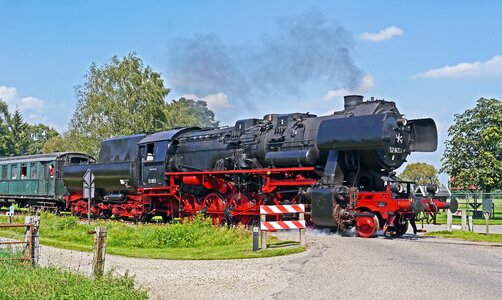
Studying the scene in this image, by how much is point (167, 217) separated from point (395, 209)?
1379 centimetres

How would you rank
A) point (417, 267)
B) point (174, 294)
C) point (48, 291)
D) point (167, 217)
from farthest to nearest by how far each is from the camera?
point (167, 217)
point (417, 267)
point (174, 294)
point (48, 291)

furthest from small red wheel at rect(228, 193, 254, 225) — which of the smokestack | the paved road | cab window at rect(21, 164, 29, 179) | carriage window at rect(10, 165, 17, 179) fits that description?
carriage window at rect(10, 165, 17, 179)

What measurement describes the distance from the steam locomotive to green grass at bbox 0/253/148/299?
9.57 m

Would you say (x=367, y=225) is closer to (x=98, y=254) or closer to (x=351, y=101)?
(x=351, y=101)

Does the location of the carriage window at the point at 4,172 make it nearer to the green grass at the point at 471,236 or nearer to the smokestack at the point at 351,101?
the smokestack at the point at 351,101

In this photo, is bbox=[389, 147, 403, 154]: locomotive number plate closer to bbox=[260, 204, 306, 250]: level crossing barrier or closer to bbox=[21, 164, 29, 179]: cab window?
bbox=[260, 204, 306, 250]: level crossing barrier

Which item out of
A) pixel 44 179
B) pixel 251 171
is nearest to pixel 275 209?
pixel 251 171

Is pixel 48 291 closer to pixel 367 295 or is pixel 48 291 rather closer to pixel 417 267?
pixel 367 295

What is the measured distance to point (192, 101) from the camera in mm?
143000

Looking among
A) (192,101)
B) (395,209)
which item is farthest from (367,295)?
Answer: (192,101)

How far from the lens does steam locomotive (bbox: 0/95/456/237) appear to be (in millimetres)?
19062

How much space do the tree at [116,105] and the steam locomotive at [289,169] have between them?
2736 centimetres

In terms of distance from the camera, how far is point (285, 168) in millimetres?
20969

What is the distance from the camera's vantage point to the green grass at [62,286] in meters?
9.76
